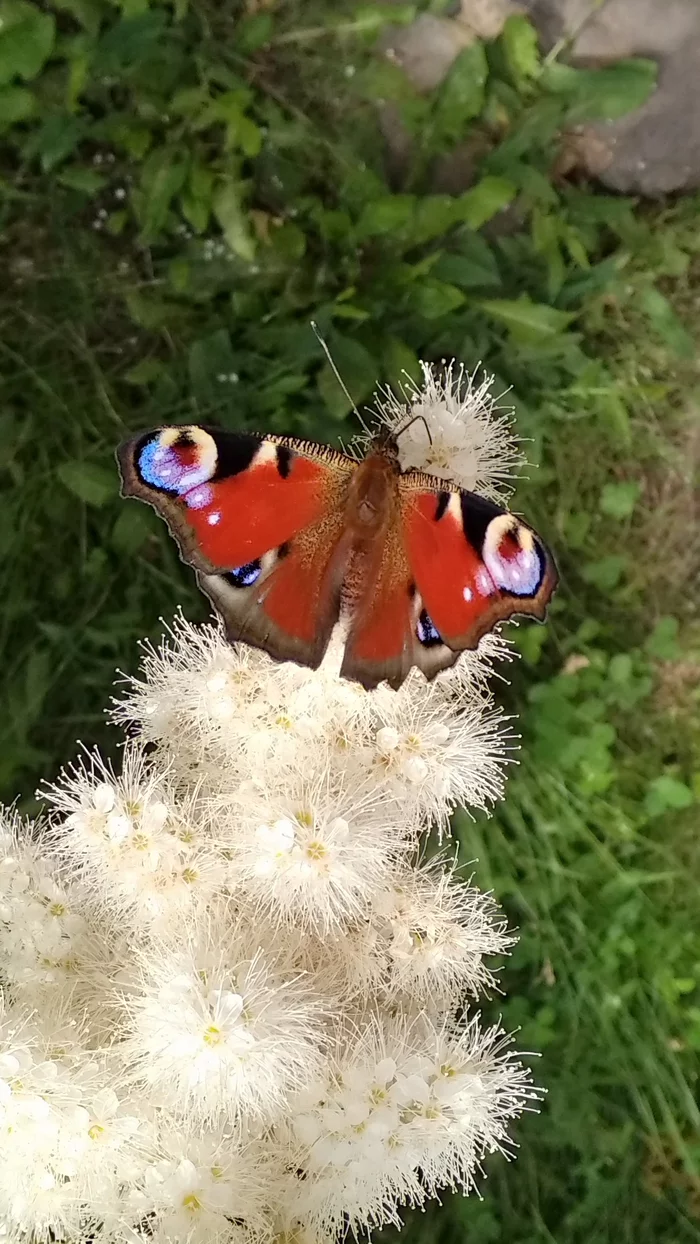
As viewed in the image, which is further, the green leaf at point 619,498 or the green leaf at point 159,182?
the green leaf at point 619,498

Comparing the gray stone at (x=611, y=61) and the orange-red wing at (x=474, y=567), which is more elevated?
the gray stone at (x=611, y=61)

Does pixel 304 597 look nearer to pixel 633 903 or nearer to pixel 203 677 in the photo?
pixel 203 677

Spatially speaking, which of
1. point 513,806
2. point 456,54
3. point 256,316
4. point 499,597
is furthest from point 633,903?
point 456,54

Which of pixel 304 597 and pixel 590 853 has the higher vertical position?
pixel 304 597

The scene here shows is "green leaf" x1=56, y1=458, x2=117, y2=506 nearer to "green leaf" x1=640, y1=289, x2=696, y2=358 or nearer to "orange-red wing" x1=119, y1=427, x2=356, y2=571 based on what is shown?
"orange-red wing" x1=119, y1=427, x2=356, y2=571

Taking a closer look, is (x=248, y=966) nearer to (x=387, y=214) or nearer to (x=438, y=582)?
(x=438, y=582)

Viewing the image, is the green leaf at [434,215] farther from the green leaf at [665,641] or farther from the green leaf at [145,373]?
the green leaf at [665,641]

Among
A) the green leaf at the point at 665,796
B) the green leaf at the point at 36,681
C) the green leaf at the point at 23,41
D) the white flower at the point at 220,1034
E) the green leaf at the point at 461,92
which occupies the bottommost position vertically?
the green leaf at the point at 36,681

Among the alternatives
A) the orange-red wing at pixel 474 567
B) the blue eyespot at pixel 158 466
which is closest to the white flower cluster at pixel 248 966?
the orange-red wing at pixel 474 567
